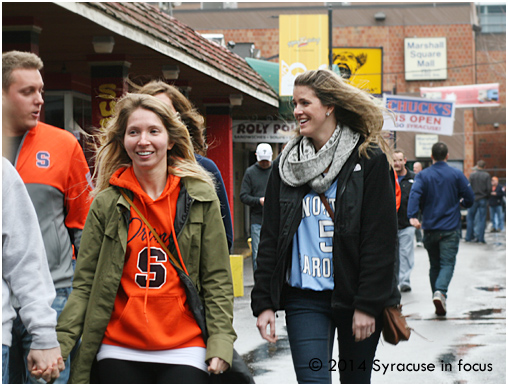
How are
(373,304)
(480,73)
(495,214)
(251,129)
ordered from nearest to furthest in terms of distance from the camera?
(373,304)
(251,129)
(495,214)
(480,73)

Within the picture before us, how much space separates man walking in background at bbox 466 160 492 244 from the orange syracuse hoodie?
20.3 m

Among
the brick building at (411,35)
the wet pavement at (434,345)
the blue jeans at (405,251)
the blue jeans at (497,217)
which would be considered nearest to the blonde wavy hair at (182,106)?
the wet pavement at (434,345)

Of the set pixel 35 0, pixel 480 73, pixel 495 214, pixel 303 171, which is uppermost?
pixel 480 73

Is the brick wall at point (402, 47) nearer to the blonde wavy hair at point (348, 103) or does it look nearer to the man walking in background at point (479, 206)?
the man walking in background at point (479, 206)

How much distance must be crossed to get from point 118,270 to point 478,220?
20.7m

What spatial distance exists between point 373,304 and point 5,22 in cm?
573

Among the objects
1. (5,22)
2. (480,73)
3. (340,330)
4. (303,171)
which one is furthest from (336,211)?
(480,73)

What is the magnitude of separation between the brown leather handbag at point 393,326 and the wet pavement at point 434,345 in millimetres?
188

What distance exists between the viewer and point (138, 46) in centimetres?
1005

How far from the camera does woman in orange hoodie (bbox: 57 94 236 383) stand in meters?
3.38

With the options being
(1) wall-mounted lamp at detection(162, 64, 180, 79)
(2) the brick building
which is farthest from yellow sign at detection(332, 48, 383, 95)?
(2) the brick building

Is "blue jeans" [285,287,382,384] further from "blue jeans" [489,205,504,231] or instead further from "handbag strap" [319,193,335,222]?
"blue jeans" [489,205,504,231]

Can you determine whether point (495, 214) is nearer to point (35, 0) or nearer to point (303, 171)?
point (35, 0)

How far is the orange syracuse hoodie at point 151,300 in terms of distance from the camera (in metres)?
3.38
